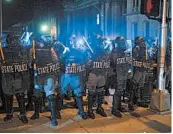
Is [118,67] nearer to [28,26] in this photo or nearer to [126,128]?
[126,128]

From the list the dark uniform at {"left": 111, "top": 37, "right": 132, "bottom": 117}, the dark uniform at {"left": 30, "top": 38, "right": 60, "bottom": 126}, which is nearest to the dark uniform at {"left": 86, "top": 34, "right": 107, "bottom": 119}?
the dark uniform at {"left": 111, "top": 37, "right": 132, "bottom": 117}

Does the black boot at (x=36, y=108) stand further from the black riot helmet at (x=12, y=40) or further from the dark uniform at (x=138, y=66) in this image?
the dark uniform at (x=138, y=66)

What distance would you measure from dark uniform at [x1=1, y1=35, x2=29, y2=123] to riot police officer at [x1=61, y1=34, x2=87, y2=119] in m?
0.90

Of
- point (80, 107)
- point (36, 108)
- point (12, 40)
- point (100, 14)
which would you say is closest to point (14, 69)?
point (12, 40)

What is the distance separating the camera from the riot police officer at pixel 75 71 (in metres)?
7.16

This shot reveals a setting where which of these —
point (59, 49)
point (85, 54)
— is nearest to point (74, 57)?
point (85, 54)

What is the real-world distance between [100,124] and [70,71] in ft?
4.27

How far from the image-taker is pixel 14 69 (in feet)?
22.2

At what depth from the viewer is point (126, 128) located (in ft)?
21.8

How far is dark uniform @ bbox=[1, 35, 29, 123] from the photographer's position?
676 centimetres

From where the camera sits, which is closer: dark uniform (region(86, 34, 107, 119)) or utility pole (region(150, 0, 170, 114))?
dark uniform (region(86, 34, 107, 119))

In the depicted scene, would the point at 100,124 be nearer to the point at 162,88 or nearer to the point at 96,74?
the point at 96,74

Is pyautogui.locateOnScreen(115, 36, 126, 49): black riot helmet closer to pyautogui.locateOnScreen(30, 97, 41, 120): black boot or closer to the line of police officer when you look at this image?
the line of police officer

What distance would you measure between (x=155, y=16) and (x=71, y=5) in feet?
52.0
